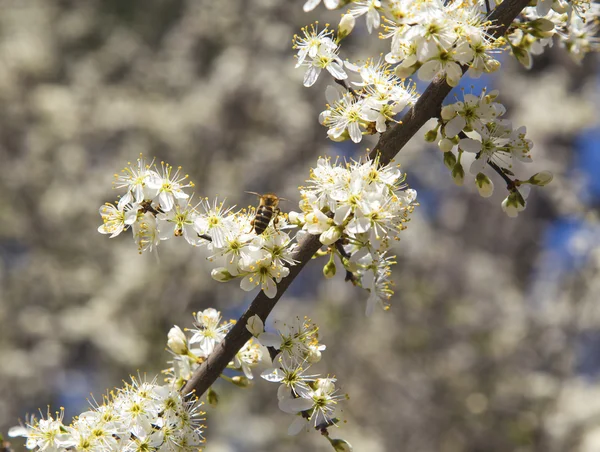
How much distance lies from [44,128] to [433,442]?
581 cm

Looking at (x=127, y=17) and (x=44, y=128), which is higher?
(x=127, y=17)

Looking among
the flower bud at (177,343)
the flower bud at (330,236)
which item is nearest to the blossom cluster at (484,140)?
the flower bud at (330,236)

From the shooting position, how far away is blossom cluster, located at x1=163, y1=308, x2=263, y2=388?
5.41ft

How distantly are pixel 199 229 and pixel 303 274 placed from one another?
22.5ft

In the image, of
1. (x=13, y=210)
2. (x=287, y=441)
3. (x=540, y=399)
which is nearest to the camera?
(x=540, y=399)

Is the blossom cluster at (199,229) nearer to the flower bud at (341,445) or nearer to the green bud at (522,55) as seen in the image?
the flower bud at (341,445)

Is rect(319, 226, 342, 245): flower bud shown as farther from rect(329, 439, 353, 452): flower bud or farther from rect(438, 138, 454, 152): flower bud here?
rect(329, 439, 353, 452): flower bud

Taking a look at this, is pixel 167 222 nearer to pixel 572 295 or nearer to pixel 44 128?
pixel 572 295

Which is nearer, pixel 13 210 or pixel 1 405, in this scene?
pixel 1 405

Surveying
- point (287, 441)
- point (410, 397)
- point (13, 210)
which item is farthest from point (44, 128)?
point (410, 397)

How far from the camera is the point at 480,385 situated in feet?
20.4

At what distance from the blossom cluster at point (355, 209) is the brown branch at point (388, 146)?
0.05m

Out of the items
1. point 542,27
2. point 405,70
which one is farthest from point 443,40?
point 542,27

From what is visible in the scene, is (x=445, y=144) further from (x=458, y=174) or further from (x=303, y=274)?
(x=303, y=274)
